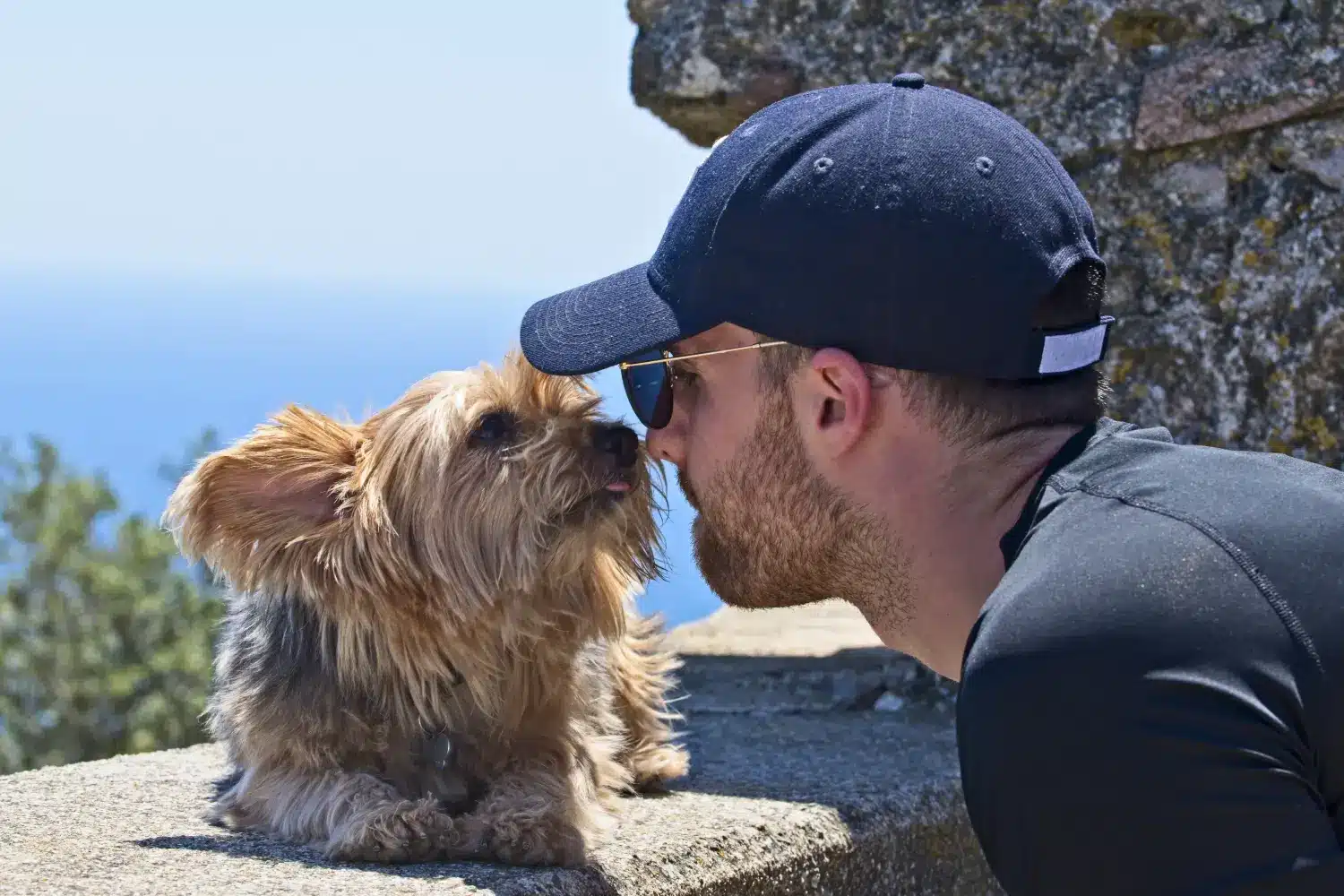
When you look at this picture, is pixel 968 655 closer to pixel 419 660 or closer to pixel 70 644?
pixel 419 660

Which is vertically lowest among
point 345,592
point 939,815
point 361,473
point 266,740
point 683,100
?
point 939,815

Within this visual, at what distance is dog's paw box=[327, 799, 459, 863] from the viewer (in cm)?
355

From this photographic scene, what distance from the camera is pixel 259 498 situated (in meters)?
3.77

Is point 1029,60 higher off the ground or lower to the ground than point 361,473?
higher

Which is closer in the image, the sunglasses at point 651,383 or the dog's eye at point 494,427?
the sunglasses at point 651,383

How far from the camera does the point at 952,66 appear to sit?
550 cm

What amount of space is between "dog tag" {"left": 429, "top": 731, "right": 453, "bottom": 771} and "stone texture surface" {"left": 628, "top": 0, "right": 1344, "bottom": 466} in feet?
8.70

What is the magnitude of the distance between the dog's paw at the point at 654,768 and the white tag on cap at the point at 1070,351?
2.35 m

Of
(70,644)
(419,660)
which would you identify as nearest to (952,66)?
(419,660)

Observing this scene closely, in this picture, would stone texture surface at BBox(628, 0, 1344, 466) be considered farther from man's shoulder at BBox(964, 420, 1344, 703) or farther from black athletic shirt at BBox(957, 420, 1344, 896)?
black athletic shirt at BBox(957, 420, 1344, 896)

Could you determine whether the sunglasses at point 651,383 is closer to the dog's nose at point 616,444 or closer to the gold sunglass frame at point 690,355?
the gold sunglass frame at point 690,355

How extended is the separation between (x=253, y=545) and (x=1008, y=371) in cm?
198

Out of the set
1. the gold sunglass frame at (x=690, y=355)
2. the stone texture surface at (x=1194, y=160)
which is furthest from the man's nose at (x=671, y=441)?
the stone texture surface at (x=1194, y=160)

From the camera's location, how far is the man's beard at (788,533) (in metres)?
2.71
